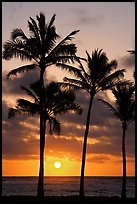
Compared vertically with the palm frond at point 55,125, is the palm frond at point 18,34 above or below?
above

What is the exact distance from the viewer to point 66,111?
3528 centimetres

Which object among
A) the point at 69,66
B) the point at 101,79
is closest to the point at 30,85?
the point at 69,66

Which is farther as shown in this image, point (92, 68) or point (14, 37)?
point (92, 68)

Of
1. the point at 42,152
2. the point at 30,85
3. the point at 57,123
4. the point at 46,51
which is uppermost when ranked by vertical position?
the point at 46,51

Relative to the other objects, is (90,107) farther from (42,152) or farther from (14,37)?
(14,37)

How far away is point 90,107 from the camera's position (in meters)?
37.0

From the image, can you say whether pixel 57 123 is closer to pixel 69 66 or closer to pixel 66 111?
pixel 66 111

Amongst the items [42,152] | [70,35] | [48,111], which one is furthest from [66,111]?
[70,35]

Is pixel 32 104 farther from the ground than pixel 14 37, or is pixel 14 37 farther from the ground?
pixel 14 37

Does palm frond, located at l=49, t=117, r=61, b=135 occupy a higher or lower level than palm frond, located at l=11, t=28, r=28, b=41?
lower

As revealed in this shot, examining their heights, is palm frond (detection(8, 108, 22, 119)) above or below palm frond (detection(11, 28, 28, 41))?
below

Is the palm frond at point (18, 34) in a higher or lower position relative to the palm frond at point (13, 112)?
higher

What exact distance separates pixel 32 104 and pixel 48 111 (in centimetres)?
161

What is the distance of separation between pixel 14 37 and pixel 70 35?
409cm
